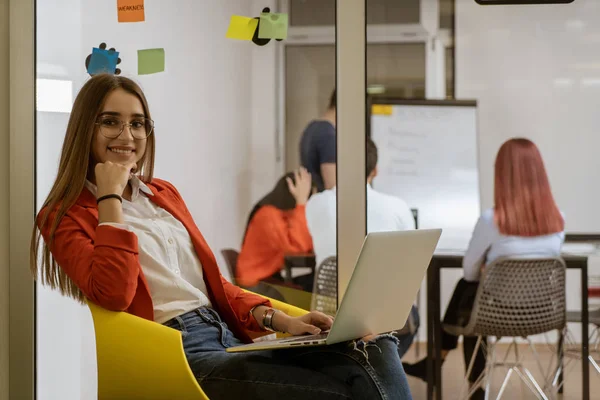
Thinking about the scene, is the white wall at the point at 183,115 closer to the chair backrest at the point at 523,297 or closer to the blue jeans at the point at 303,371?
the blue jeans at the point at 303,371

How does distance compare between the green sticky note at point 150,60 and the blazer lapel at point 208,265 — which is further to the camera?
the green sticky note at point 150,60

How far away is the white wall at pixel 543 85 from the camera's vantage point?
3680 mm

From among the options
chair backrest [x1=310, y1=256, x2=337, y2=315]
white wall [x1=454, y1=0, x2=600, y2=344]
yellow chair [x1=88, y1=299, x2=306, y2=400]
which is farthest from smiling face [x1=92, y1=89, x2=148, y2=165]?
white wall [x1=454, y1=0, x2=600, y2=344]

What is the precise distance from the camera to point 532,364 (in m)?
3.20

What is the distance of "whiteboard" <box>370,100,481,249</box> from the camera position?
13.5ft

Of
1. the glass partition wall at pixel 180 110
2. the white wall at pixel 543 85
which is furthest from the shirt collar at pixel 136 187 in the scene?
the white wall at pixel 543 85

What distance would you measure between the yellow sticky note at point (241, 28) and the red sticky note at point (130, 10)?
0.29m

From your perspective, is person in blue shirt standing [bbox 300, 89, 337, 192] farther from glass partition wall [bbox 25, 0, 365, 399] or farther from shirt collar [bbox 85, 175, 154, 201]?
shirt collar [bbox 85, 175, 154, 201]

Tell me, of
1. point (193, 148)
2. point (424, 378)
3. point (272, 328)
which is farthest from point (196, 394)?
point (424, 378)

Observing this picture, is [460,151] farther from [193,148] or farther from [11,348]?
[11,348]

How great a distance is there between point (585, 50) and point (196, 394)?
2.88 meters

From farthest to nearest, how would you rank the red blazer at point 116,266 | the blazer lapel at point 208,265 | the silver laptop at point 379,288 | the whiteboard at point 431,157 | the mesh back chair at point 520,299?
1. the whiteboard at point 431,157
2. the mesh back chair at point 520,299
3. the blazer lapel at point 208,265
4. the red blazer at point 116,266
5. the silver laptop at point 379,288

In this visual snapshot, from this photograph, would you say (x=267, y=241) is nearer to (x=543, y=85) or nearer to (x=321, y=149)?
(x=321, y=149)

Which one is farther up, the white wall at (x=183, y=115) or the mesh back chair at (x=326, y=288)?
the white wall at (x=183, y=115)
